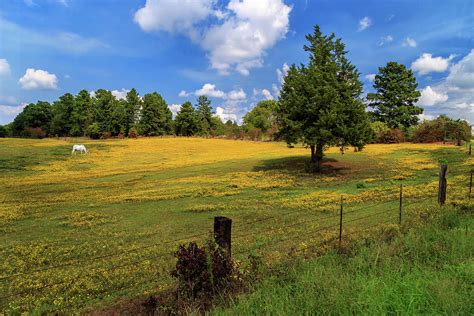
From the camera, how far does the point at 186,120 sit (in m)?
114

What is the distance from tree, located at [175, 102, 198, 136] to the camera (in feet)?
372

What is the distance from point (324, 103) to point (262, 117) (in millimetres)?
93253

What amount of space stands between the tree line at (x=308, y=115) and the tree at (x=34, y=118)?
12.3 inches

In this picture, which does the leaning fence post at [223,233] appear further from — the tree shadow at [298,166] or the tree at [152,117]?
the tree at [152,117]

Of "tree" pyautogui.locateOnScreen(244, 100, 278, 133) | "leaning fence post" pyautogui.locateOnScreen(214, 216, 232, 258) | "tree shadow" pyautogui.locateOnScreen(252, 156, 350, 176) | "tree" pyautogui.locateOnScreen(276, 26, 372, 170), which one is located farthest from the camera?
"tree" pyautogui.locateOnScreen(244, 100, 278, 133)

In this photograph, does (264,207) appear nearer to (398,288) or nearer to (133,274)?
(133,274)

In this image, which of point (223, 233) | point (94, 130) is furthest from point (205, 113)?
point (223, 233)

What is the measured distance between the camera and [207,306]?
5691 mm

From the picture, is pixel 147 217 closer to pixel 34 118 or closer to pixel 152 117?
pixel 152 117

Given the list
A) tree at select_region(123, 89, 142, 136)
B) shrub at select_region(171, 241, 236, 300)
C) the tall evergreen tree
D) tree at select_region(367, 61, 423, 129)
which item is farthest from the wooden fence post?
the tall evergreen tree

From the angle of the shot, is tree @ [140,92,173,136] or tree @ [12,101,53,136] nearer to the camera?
tree @ [140,92,173,136]

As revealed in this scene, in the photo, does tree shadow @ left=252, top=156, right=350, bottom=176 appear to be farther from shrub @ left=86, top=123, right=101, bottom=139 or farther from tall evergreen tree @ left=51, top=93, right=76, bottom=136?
tall evergreen tree @ left=51, top=93, right=76, bottom=136

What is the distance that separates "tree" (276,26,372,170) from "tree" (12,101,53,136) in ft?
360

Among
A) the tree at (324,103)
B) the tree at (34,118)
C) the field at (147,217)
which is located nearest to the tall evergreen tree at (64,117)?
the tree at (34,118)
